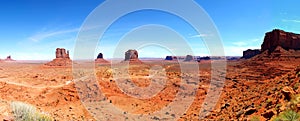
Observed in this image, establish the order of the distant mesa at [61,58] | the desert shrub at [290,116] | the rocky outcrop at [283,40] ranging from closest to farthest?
the desert shrub at [290,116] → the rocky outcrop at [283,40] → the distant mesa at [61,58]

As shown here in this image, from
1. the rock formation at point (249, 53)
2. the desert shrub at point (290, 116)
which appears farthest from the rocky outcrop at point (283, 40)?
the desert shrub at point (290, 116)

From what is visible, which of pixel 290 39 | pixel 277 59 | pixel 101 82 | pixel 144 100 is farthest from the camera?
pixel 290 39

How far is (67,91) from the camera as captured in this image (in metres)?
25.4

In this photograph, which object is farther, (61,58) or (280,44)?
(61,58)

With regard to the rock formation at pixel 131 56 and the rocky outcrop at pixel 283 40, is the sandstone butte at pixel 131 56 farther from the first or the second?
the rocky outcrop at pixel 283 40

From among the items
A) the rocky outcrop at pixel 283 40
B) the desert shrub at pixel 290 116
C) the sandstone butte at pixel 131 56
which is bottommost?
the desert shrub at pixel 290 116

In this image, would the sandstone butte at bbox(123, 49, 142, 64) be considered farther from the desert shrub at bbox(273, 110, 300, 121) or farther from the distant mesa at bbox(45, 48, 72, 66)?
the desert shrub at bbox(273, 110, 300, 121)

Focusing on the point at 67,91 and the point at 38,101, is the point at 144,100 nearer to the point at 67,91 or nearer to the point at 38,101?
the point at 67,91

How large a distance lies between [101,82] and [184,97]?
1079 cm

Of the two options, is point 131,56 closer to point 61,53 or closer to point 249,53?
point 61,53

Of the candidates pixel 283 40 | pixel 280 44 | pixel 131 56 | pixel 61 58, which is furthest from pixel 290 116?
pixel 61 58

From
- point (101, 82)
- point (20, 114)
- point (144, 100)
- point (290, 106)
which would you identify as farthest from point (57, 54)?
point (290, 106)

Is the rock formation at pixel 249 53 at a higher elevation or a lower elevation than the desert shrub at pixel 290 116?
higher

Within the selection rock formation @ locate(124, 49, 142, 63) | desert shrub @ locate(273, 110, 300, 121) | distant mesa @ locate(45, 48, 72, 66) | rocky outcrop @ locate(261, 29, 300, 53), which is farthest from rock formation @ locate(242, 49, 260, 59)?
desert shrub @ locate(273, 110, 300, 121)
